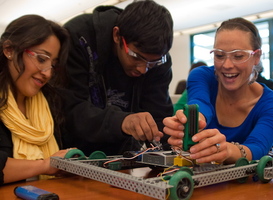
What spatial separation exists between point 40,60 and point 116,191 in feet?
2.62

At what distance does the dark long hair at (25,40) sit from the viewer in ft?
5.34

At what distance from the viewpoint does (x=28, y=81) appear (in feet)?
5.46

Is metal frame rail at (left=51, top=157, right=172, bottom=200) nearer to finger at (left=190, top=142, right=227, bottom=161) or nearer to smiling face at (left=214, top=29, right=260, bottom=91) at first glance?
finger at (left=190, top=142, right=227, bottom=161)

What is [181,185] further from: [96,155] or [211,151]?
[96,155]

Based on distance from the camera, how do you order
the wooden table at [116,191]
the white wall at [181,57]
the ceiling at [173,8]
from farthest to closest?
the white wall at [181,57] < the ceiling at [173,8] < the wooden table at [116,191]

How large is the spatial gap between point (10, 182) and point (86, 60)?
0.80 m

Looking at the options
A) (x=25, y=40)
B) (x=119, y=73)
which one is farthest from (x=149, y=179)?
(x=119, y=73)

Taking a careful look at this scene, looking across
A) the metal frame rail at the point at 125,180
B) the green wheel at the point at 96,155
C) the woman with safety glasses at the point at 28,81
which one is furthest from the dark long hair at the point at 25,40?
the metal frame rail at the point at 125,180

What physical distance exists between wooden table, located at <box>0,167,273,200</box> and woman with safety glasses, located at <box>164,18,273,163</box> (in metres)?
0.32

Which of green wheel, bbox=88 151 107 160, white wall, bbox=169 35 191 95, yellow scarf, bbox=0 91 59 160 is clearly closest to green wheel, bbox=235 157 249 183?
green wheel, bbox=88 151 107 160

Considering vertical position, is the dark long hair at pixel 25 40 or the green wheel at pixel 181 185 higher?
the dark long hair at pixel 25 40

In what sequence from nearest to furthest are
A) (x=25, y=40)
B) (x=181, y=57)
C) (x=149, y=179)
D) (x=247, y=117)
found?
1. (x=149, y=179)
2. (x=25, y=40)
3. (x=247, y=117)
4. (x=181, y=57)

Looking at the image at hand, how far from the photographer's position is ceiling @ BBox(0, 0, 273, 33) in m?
6.57

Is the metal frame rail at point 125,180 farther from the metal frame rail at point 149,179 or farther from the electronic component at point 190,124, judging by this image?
the electronic component at point 190,124
